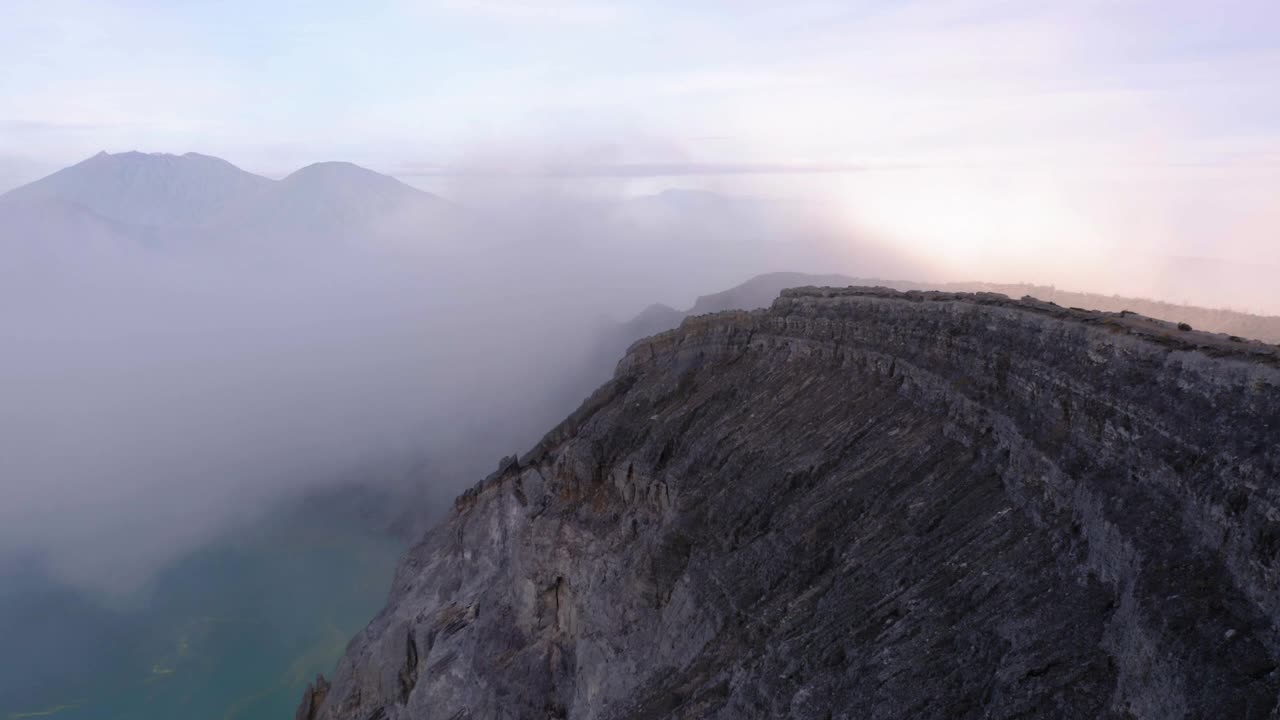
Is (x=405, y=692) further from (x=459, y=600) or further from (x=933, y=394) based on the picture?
(x=933, y=394)

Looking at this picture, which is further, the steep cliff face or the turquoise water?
the turquoise water

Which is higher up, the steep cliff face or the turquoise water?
the steep cliff face

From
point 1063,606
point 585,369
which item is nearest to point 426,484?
point 585,369

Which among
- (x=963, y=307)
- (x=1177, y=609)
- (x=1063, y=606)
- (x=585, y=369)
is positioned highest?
(x=963, y=307)

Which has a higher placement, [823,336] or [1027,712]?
[823,336]

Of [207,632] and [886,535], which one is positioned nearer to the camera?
[886,535]
